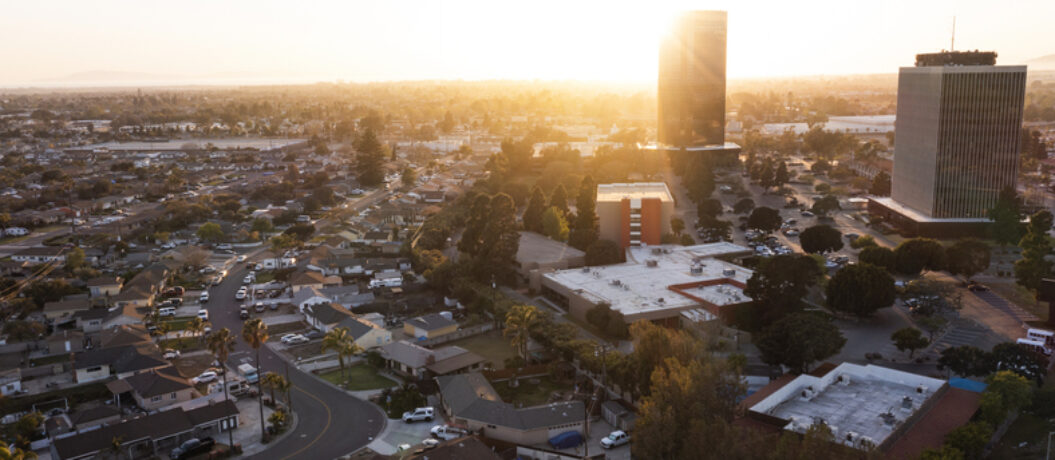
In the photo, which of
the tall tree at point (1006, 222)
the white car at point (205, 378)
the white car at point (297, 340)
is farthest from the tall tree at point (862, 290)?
the white car at point (205, 378)

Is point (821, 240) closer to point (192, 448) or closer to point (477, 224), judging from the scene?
point (477, 224)

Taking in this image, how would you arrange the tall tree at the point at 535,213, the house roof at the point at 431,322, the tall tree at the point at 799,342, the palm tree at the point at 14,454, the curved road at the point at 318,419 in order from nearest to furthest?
the palm tree at the point at 14,454 → the curved road at the point at 318,419 → the tall tree at the point at 799,342 → the house roof at the point at 431,322 → the tall tree at the point at 535,213

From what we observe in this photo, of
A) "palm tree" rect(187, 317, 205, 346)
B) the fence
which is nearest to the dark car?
"palm tree" rect(187, 317, 205, 346)

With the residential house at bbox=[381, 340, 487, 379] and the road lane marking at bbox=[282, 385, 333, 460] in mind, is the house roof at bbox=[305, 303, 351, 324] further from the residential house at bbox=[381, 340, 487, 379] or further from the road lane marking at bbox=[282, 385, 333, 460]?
the road lane marking at bbox=[282, 385, 333, 460]

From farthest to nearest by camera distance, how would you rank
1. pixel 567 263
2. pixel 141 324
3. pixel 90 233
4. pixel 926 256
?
pixel 90 233
pixel 567 263
pixel 926 256
pixel 141 324

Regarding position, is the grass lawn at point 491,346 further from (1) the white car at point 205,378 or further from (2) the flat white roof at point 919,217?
(2) the flat white roof at point 919,217

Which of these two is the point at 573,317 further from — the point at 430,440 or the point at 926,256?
the point at 926,256

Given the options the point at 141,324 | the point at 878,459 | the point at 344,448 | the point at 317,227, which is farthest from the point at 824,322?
the point at 317,227
